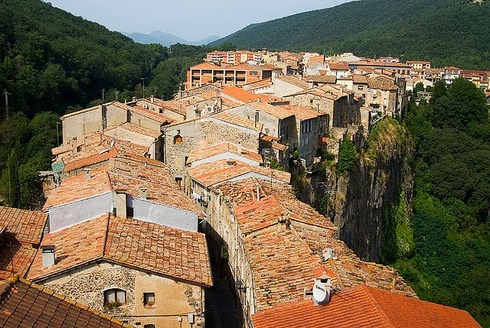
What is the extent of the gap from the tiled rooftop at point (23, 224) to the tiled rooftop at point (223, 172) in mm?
7456

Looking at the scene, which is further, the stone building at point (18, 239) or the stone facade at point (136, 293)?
the stone building at point (18, 239)

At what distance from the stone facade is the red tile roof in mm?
3156

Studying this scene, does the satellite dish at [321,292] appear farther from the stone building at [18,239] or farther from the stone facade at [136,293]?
the stone building at [18,239]

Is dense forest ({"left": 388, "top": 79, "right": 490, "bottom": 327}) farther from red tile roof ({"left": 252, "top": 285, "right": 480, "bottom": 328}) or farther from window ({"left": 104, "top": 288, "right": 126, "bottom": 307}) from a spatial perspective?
window ({"left": 104, "top": 288, "right": 126, "bottom": 307})

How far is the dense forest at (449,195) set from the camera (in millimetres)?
52875

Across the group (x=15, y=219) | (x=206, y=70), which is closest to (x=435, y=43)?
(x=206, y=70)

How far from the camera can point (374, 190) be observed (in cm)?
4997

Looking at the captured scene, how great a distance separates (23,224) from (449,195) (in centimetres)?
5094

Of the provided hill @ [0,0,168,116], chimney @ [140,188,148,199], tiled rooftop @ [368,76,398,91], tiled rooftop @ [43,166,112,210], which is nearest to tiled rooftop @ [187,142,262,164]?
tiled rooftop @ [43,166,112,210]

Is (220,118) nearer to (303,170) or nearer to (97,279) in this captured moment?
(303,170)

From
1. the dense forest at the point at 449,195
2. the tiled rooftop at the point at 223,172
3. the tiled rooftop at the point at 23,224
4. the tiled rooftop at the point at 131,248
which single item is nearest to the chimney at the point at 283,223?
the tiled rooftop at the point at 131,248

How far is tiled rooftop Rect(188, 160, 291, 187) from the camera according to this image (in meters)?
25.4

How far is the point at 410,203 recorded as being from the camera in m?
60.4

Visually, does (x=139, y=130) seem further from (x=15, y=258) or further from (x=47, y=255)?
(x=47, y=255)
